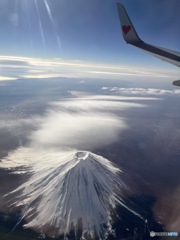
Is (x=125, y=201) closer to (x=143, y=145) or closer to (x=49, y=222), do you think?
(x=49, y=222)

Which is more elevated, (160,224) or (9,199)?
(9,199)

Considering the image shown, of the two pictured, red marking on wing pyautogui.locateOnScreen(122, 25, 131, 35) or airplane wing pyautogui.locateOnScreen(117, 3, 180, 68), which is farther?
red marking on wing pyautogui.locateOnScreen(122, 25, 131, 35)

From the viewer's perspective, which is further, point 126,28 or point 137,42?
point 137,42

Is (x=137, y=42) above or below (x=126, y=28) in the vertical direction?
below

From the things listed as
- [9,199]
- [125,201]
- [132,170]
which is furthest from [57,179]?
[132,170]

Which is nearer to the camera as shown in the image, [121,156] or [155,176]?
[155,176]

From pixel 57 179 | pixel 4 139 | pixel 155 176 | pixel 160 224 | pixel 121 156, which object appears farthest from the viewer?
pixel 4 139

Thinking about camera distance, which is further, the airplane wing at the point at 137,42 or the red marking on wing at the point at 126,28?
the red marking on wing at the point at 126,28

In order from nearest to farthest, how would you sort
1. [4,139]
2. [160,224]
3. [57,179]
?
[160,224] < [57,179] < [4,139]
